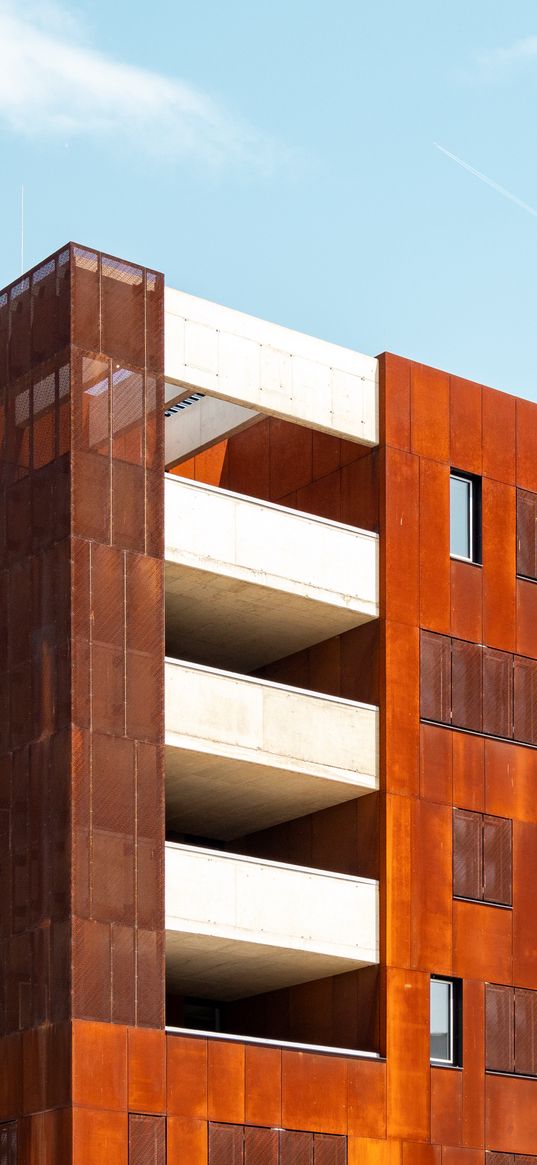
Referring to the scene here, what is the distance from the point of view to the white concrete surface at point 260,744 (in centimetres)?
4546

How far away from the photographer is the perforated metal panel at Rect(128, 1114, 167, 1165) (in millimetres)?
41188

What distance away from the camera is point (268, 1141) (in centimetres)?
4341

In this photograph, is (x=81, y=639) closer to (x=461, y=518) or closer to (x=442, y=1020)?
A: (x=461, y=518)

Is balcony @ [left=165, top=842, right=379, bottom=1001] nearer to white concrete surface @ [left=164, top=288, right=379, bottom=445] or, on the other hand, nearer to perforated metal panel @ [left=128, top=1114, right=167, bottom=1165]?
perforated metal panel @ [left=128, top=1114, right=167, bottom=1165]

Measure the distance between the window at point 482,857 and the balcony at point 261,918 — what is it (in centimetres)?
242

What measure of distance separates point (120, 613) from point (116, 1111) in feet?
31.9

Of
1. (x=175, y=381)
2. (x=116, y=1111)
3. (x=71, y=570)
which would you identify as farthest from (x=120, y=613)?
(x=116, y=1111)

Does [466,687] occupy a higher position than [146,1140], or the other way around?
[466,687]

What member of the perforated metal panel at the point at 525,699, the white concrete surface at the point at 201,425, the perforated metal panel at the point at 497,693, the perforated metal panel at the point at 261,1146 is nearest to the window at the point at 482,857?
the perforated metal panel at the point at 497,693

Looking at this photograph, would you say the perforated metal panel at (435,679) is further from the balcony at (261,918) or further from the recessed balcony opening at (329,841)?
the balcony at (261,918)

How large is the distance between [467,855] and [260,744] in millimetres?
5524

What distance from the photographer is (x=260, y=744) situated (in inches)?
1825

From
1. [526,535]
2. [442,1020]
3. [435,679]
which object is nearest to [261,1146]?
[442,1020]

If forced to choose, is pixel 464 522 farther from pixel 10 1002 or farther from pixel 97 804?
pixel 10 1002
